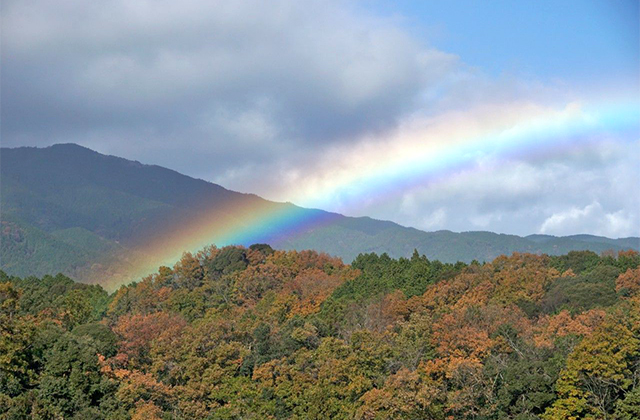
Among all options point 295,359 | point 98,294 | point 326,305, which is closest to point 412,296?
point 326,305

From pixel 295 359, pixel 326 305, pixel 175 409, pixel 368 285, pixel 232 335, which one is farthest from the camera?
pixel 368 285

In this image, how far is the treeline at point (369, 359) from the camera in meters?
44.3

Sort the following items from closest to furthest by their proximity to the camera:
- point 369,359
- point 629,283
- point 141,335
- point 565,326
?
1. point 369,359
2. point 565,326
3. point 141,335
4. point 629,283

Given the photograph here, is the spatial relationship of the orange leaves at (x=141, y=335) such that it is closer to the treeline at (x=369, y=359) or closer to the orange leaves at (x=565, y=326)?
the treeline at (x=369, y=359)

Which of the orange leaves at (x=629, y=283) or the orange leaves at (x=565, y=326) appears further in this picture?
the orange leaves at (x=629, y=283)

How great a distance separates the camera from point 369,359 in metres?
50.3

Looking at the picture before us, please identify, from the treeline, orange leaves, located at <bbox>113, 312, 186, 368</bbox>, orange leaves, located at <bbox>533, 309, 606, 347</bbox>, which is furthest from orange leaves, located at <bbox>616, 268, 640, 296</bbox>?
orange leaves, located at <bbox>113, 312, 186, 368</bbox>

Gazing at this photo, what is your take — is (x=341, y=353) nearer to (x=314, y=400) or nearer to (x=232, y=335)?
(x=314, y=400)

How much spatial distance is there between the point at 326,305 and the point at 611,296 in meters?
25.7

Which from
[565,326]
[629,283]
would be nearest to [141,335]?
[565,326]

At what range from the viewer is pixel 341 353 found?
168 feet

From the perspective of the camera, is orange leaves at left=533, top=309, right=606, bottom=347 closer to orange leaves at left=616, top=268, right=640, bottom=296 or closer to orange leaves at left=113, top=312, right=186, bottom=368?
orange leaves at left=616, top=268, right=640, bottom=296

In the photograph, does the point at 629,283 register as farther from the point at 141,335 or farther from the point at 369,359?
the point at 141,335

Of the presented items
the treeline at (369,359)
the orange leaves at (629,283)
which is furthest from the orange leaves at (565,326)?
the orange leaves at (629,283)
